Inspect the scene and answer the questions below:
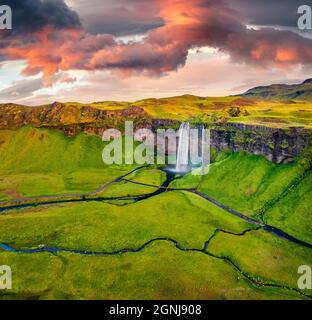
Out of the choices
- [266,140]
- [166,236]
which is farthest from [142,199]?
[266,140]

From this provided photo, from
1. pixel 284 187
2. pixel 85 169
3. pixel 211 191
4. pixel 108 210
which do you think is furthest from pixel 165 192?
pixel 85 169

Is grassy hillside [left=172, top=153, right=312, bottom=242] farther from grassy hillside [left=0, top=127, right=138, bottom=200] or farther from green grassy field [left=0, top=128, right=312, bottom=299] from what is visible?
grassy hillside [left=0, top=127, right=138, bottom=200]

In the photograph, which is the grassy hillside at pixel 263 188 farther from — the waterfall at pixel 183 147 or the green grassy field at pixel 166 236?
the waterfall at pixel 183 147

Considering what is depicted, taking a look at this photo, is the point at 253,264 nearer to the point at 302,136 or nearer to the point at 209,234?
the point at 209,234

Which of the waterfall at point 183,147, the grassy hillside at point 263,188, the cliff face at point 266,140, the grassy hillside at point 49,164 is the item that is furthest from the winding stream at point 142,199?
the cliff face at point 266,140
